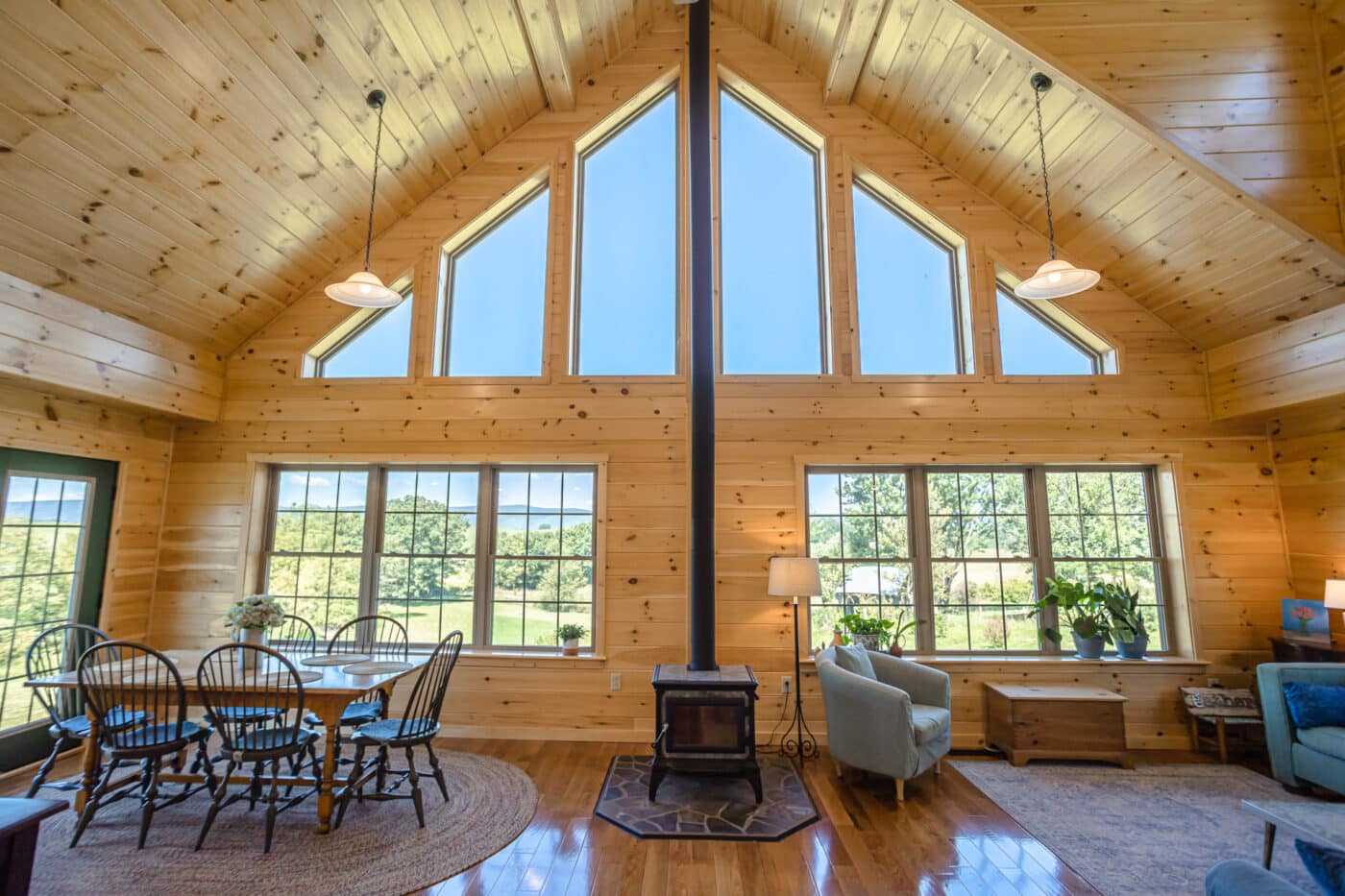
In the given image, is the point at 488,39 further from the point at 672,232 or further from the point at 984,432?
the point at 984,432

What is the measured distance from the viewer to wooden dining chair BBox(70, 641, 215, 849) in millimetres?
2961

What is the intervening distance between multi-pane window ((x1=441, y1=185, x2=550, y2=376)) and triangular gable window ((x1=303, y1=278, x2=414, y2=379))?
33 centimetres

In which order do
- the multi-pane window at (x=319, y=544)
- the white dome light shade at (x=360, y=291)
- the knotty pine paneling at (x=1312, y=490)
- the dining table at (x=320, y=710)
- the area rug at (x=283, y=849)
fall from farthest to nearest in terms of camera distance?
the multi-pane window at (x=319, y=544) < the knotty pine paneling at (x=1312, y=490) < the white dome light shade at (x=360, y=291) < the dining table at (x=320, y=710) < the area rug at (x=283, y=849)

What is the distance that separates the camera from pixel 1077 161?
4.24 meters

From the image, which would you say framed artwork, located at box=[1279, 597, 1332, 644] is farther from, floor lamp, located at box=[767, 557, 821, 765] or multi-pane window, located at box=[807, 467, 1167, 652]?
floor lamp, located at box=[767, 557, 821, 765]

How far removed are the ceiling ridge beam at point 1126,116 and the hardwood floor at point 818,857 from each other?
3.61m

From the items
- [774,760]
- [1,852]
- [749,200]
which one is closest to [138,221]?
[1,852]

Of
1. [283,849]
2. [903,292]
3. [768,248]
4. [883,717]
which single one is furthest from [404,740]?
[903,292]

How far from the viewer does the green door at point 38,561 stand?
3.88 m

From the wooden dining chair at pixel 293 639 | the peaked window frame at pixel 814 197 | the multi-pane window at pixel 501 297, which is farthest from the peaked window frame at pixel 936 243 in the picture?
the wooden dining chair at pixel 293 639

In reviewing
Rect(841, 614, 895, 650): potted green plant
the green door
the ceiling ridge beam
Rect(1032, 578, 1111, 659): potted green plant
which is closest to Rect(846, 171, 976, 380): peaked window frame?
the ceiling ridge beam

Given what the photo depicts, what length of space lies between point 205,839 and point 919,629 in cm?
459

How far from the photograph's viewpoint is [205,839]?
3.03 meters

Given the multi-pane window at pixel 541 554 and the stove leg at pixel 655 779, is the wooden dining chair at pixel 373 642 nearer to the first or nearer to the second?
the multi-pane window at pixel 541 554
